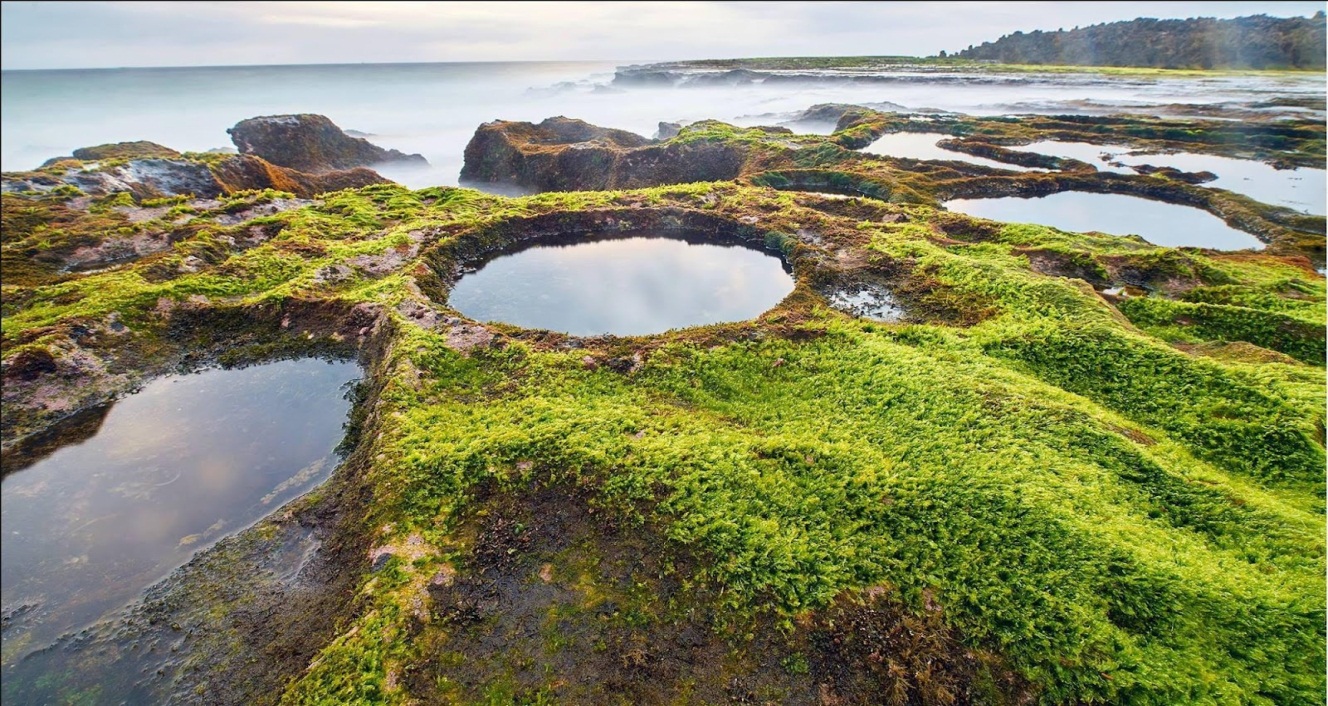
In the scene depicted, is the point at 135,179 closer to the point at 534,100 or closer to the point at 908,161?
the point at 908,161

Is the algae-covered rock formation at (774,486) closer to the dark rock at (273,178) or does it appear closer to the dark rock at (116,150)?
the dark rock at (273,178)

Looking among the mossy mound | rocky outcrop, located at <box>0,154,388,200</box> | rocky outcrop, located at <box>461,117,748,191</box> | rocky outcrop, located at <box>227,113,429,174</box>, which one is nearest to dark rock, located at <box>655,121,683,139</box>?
the mossy mound

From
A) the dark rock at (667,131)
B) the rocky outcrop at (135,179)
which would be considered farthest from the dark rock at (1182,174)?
the rocky outcrop at (135,179)

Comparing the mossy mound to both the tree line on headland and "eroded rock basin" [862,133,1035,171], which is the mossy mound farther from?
the tree line on headland

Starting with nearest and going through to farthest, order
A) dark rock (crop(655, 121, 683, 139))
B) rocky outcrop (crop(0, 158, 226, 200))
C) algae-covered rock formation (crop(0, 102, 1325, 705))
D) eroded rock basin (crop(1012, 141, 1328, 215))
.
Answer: algae-covered rock formation (crop(0, 102, 1325, 705)), rocky outcrop (crop(0, 158, 226, 200)), eroded rock basin (crop(1012, 141, 1328, 215)), dark rock (crop(655, 121, 683, 139))

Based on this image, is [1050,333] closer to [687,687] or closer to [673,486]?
[673,486]

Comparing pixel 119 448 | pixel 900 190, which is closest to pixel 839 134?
pixel 900 190
